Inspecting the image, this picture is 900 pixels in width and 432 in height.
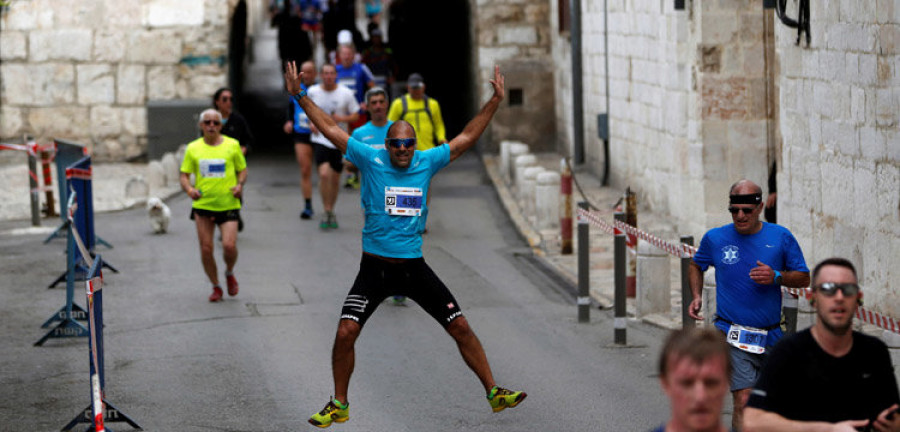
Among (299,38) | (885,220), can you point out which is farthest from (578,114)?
(885,220)

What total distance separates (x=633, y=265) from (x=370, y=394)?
387 centimetres

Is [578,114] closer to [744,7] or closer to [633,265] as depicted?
[744,7]

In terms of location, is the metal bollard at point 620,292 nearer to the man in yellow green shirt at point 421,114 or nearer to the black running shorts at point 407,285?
the black running shorts at point 407,285

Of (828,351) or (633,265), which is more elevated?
(828,351)

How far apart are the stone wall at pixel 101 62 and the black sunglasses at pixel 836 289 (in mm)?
18387

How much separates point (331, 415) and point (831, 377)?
11.4 ft

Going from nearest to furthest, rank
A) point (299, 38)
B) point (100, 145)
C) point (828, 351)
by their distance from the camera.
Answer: point (828, 351) → point (100, 145) → point (299, 38)

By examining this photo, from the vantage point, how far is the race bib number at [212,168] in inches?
490

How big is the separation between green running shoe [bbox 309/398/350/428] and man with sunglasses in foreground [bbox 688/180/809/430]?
6.80 feet

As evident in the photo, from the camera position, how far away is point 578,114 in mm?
21672

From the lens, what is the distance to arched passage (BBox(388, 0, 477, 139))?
88.1 ft

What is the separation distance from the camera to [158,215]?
16281mm

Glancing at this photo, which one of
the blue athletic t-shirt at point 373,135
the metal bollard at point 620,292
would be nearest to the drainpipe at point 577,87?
the blue athletic t-shirt at point 373,135

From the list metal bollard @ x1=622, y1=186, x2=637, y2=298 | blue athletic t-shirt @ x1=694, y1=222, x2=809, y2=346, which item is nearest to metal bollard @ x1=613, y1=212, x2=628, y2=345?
metal bollard @ x1=622, y1=186, x2=637, y2=298
